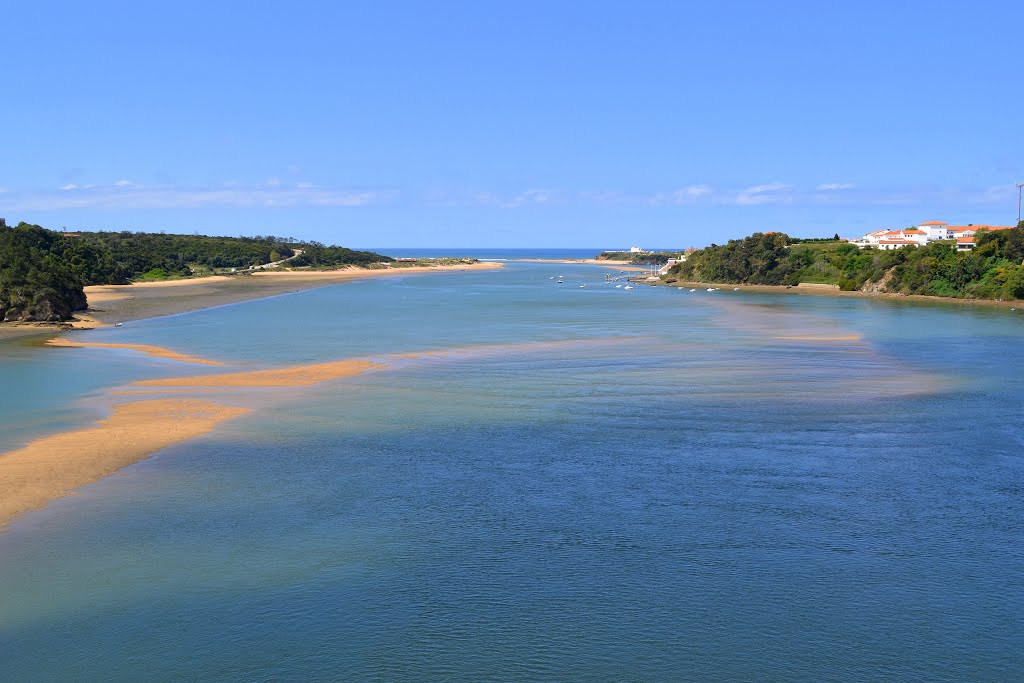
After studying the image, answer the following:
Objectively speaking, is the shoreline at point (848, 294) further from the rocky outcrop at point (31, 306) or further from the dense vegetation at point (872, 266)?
the rocky outcrop at point (31, 306)

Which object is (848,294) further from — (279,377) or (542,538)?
(542,538)

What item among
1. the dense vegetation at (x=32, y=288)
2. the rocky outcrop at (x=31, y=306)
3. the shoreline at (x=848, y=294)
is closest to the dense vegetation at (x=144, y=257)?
the dense vegetation at (x=32, y=288)

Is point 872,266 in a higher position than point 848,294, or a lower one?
higher

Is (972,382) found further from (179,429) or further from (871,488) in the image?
(179,429)

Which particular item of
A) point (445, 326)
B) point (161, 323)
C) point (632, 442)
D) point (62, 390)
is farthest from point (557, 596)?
point (161, 323)

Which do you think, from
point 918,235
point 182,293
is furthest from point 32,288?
point 918,235
